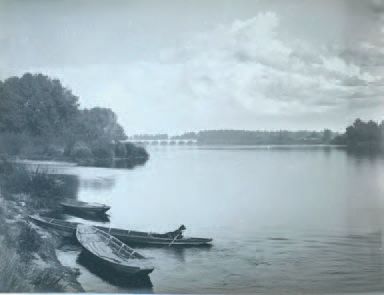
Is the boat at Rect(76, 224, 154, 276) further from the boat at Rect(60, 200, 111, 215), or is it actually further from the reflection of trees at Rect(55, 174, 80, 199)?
the reflection of trees at Rect(55, 174, 80, 199)

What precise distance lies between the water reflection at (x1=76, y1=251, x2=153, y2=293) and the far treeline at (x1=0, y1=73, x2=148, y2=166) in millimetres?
714

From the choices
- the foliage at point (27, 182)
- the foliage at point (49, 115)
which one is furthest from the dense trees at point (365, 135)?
the foliage at point (27, 182)

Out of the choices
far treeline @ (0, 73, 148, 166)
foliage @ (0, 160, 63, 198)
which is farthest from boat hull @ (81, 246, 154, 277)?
far treeline @ (0, 73, 148, 166)

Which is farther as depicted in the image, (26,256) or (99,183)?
(99,183)

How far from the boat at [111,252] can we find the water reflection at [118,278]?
0.03m

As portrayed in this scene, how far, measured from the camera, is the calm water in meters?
3.56

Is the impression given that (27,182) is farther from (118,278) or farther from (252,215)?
(252,215)

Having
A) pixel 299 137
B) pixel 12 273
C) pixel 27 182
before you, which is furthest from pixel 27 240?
pixel 299 137

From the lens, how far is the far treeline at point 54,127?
3.76m

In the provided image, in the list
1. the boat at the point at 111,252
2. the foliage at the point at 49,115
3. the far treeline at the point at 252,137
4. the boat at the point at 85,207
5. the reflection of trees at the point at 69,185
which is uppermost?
the foliage at the point at 49,115

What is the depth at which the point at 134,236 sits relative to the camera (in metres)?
3.66

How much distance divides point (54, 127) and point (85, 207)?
24.7 inches

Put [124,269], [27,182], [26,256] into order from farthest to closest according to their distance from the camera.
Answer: [27,182] → [26,256] → [124,269]

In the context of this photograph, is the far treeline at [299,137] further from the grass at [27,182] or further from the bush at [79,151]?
the grass at [27,182]
